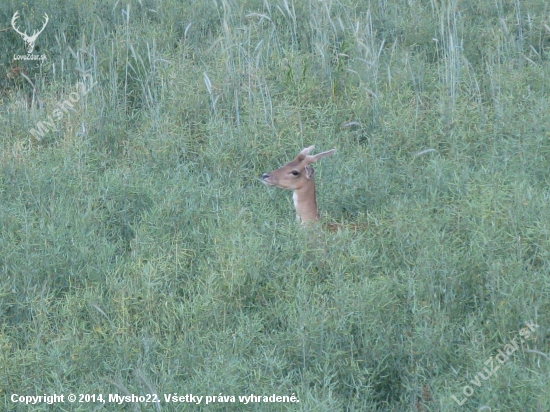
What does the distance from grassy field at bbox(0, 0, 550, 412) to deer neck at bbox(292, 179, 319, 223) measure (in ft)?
0.42

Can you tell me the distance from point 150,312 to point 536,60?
177 inches

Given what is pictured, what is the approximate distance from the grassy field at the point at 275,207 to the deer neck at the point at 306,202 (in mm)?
129

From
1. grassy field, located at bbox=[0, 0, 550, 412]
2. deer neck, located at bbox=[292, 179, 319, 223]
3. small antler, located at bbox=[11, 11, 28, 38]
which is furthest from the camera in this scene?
small antler, located at bbox=[11, 11, 28, 38]

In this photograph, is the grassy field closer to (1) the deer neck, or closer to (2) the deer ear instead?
(1) the deer neck

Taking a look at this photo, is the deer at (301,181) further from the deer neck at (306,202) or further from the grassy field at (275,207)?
the grassy field at (275,207)

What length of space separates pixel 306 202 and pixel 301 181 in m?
0.15

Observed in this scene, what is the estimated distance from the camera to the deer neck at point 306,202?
19.9 ft

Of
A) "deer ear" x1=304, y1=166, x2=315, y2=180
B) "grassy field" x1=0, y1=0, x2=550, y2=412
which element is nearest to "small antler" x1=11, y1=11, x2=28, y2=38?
"grassy field" x1=0, y1=0, x2=550, y2=412

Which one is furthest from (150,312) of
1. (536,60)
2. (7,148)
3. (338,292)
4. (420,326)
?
(536,60)

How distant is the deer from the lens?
239 inches

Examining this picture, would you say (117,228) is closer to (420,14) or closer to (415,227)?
(415,227)

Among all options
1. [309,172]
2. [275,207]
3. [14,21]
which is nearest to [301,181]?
[309,172]

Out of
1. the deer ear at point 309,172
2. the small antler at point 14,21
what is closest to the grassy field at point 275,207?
the small antler at point 14,21

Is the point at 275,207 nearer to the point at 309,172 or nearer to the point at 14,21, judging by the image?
the point at 309,172
